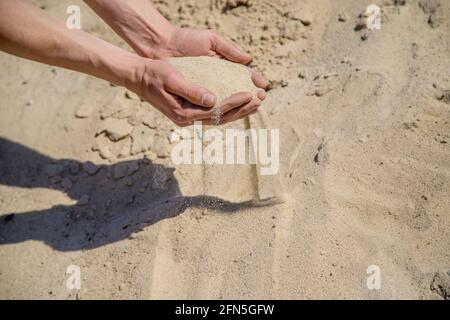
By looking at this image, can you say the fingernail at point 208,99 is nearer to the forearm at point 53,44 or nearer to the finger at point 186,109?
the finger at point 186,109

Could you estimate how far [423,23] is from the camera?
2.70 metres

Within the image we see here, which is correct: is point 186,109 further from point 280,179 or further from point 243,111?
point 280,179

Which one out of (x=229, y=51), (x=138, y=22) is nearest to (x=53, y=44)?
(x=138, y=22)

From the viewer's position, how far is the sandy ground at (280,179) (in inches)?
76.0

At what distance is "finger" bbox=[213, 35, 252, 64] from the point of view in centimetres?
229

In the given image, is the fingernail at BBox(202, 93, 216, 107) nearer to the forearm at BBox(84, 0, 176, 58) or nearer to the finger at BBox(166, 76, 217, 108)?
the finger at BBox(166, 76, 217, 108)

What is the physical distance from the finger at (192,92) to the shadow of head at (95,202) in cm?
57

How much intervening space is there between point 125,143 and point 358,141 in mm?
1305

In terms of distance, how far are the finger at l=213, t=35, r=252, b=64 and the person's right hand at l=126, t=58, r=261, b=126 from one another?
40 centimetres

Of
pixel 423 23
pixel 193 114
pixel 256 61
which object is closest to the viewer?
pixel 193 114
